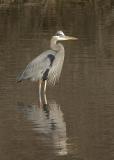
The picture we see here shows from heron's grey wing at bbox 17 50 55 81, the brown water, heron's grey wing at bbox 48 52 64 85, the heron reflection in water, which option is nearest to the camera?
the brown water

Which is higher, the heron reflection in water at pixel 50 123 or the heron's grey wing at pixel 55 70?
the heron's grey wing at pixel 55 70

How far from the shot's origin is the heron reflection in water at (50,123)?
33.9 ft

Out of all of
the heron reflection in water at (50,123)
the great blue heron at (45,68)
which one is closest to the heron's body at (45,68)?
the great blue heron at (45,68)

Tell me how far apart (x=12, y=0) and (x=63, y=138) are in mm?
22795

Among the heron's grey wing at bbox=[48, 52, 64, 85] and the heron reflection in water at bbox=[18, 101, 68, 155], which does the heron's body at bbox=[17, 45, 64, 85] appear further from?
the heron reflection in water at bbox=[18, 101, 68, 155]

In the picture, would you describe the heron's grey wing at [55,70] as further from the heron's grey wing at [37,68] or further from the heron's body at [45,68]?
the heron's grey wing at [37,68]

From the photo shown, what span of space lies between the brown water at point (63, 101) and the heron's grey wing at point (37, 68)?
0.25 metres

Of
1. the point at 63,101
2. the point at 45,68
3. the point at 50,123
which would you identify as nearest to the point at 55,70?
the point at 45,68

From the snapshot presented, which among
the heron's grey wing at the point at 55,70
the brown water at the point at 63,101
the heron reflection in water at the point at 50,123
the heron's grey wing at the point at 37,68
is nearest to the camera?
the brown water at the point at 63,101

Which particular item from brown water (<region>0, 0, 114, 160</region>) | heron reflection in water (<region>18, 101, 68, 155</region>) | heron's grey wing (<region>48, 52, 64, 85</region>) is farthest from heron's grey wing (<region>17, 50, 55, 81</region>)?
heron reflection in water (<region>18, 101, 68, 155</region>)

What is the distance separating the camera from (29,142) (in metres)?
10.4

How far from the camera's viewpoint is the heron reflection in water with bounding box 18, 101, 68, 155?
10344 mm

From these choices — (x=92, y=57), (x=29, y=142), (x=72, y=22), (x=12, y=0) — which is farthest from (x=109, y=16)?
(x=29, y=142)

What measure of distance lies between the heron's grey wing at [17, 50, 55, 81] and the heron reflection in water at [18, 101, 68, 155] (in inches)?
48.8
